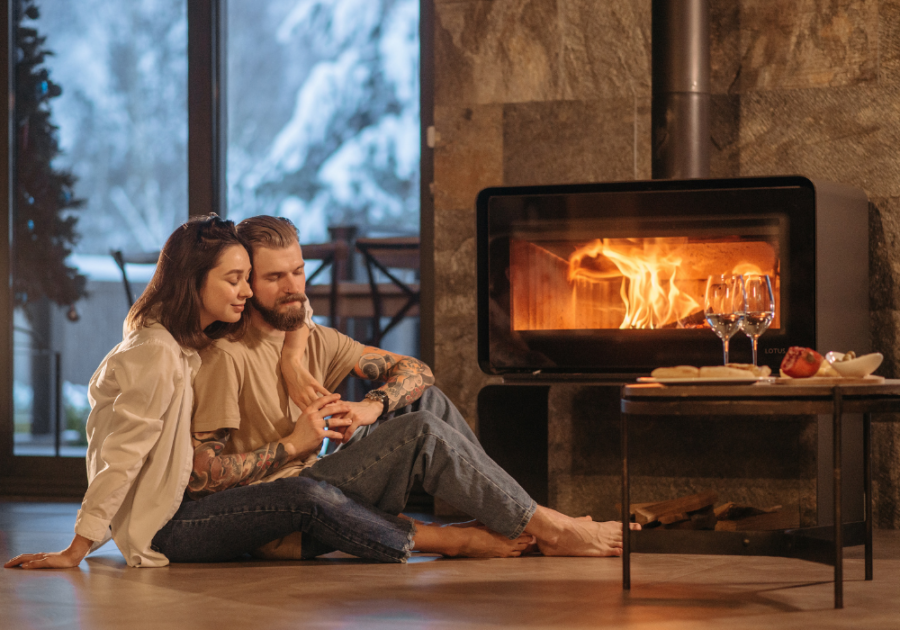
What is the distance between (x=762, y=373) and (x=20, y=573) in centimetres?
171

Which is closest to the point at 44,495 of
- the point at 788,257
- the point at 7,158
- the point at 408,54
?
the point at 7,158

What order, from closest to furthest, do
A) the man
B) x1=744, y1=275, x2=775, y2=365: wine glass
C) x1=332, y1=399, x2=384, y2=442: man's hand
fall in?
x1=744, y1=275, x2=775, y2=365: wine glass → the man → x1=332, y1=399, x2=384, y2=442: man's hand

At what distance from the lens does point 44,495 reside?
13.1ft

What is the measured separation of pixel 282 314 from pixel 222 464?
41 centimetres

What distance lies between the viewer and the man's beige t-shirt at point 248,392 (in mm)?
2422

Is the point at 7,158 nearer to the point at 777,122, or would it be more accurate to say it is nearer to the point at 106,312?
the point at 106,312

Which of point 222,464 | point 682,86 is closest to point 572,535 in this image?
point 222,464

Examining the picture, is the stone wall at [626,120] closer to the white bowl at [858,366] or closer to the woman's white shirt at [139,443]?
the white bowl at [858,366]

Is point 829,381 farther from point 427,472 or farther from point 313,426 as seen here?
point 313,426

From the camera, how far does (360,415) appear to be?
254 centimetres

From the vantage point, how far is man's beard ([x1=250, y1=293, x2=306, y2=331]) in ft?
8.46

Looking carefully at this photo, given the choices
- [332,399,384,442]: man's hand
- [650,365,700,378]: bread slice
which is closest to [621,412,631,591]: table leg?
[650,365,700,378]: bread slice

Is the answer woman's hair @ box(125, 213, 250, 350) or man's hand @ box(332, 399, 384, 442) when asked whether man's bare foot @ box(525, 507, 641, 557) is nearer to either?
man's hand @ box(332, 399, 384, 442)

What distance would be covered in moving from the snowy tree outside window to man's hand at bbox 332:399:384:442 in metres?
1.37
